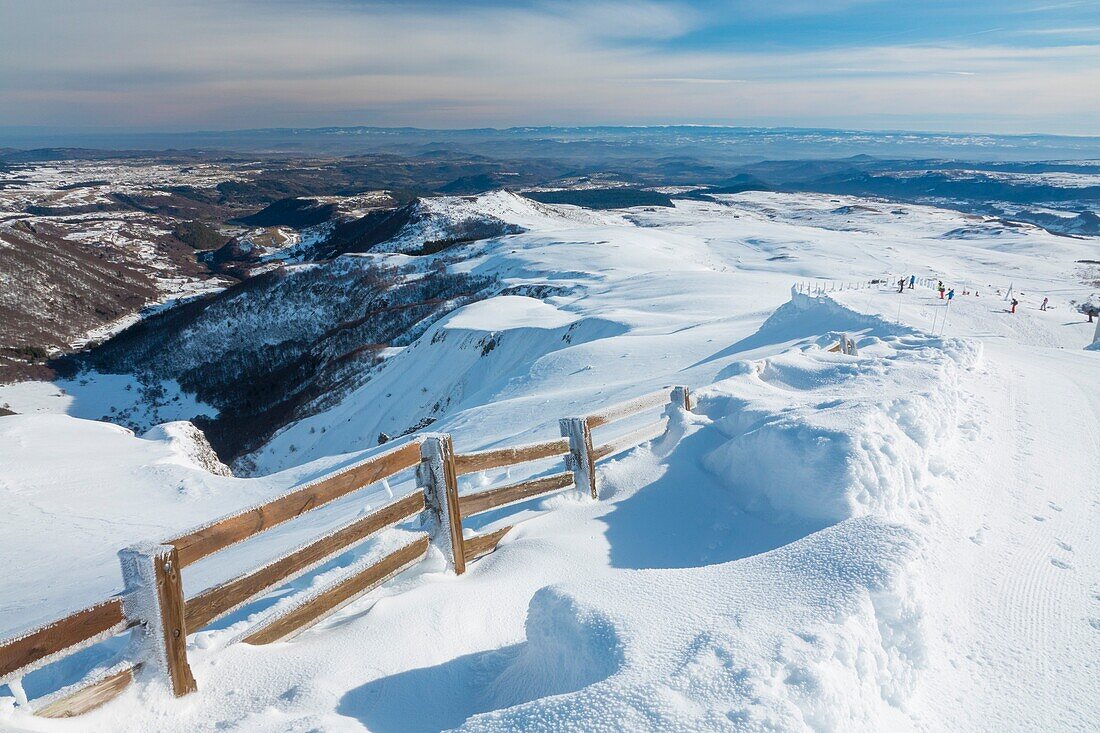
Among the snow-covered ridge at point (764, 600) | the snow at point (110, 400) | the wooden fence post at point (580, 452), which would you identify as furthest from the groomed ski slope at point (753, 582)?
the snow at point (110, 400)

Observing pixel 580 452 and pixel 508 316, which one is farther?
pixel 508 316

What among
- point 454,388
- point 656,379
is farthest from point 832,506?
point 454,388

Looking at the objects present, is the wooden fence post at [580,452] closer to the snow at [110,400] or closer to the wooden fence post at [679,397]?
the wooden fence post at [679,397]

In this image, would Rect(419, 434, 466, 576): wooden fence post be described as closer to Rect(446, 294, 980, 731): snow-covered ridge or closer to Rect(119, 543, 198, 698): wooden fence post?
Rect(446, 294, 980, 731): snow-covered ridge

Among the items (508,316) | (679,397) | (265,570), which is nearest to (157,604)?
(265,570)

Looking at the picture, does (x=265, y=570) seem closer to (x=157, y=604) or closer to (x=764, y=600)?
(x=157, y=604)

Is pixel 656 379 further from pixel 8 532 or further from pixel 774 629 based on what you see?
pixel 8 532

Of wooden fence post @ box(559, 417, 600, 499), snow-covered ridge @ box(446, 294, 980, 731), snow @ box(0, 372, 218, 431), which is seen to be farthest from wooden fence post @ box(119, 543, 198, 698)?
snow @ box(0, 372, 218, 431)
